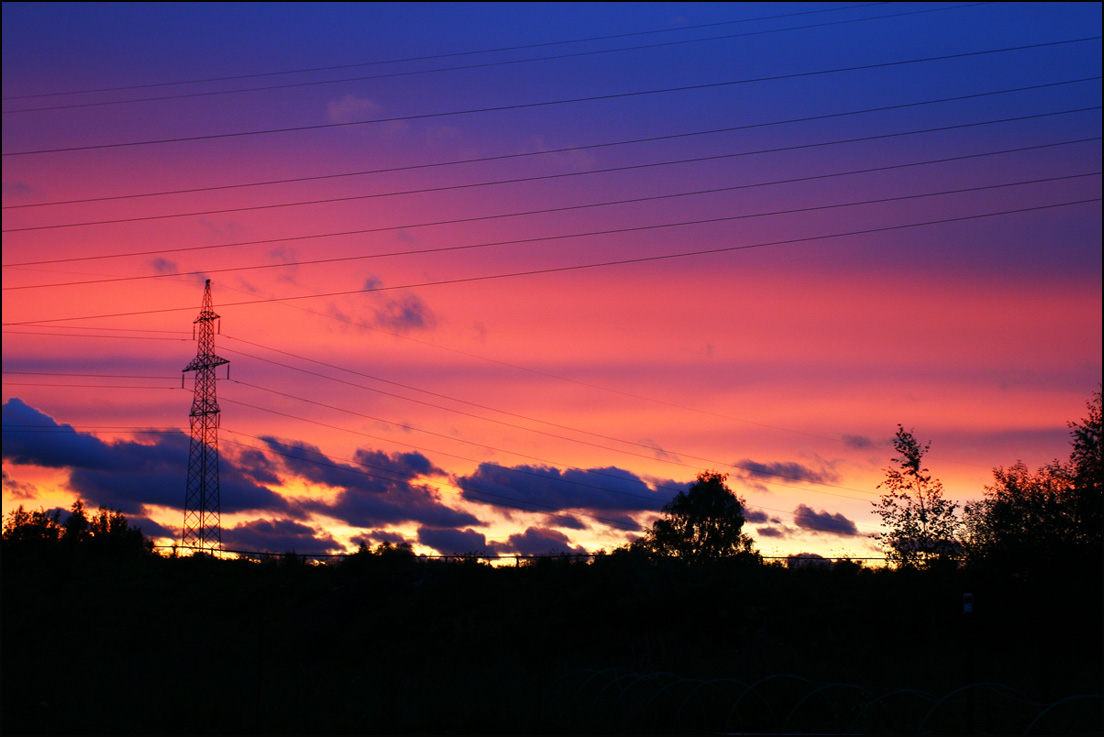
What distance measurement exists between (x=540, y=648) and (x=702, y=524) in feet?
156

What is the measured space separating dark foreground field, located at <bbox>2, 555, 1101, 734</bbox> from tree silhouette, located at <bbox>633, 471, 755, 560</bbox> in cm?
3741

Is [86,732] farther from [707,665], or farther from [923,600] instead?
[923,600]

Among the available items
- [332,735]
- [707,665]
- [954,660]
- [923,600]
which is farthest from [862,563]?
[332,735]

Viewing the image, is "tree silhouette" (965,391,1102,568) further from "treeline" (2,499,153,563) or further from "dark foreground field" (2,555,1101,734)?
"treeline" (2,499,153,563)

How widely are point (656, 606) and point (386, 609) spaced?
1272 cm

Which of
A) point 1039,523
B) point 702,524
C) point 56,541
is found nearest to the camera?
point 1039,523

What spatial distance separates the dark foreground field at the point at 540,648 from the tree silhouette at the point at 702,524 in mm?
37407

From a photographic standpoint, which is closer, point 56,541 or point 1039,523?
point 1039,523

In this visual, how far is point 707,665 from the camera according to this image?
92.7ft

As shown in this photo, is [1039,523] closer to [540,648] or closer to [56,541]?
[540,648]

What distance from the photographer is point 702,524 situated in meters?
80.6

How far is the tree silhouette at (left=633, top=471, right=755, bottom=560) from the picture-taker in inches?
3132

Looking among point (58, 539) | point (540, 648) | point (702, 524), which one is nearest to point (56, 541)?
point (58, 539)

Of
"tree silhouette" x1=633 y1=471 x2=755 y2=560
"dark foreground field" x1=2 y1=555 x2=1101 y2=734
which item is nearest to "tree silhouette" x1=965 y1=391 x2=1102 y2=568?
"dark foreground field" x1=2 y1=555 x2=1101 y2=734
